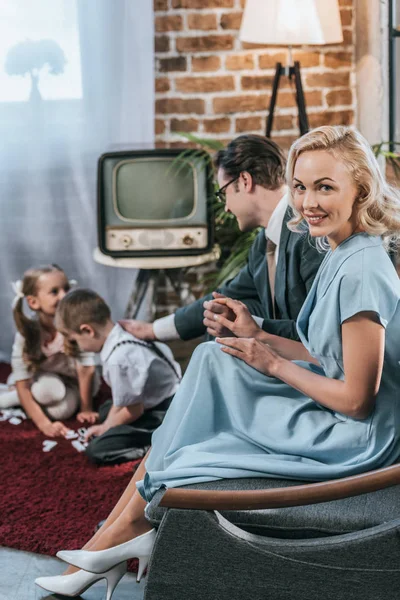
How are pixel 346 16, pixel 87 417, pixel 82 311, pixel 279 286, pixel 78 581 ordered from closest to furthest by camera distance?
pixel 78 581, pixel 279 286, pixel 82 311, pixel 87 417, pixel 346 16

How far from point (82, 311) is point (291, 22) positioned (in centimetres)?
141

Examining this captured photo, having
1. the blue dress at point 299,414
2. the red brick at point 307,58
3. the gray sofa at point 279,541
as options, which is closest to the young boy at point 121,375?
the blue dress at point 299,414

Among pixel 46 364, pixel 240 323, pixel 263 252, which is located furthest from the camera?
pixel 46 364

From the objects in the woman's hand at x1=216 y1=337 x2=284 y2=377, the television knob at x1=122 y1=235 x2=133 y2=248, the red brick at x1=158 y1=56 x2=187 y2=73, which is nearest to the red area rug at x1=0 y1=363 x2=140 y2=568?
the woman's hand at x1=216 y1=337 x2=284 y2=377

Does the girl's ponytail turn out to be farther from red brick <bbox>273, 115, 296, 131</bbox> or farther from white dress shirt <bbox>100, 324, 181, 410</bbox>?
red brick <bbox>273, 115, 296, 131</bbox>

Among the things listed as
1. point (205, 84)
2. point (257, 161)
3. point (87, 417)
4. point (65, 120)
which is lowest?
point (87, 417)

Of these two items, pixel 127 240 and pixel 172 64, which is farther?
pixel 172 64

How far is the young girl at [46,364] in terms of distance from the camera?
323 cm

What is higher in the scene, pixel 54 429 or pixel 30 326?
pixel 30 326

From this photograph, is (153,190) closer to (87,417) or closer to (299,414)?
(87,417)

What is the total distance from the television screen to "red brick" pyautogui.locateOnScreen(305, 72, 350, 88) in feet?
2.44

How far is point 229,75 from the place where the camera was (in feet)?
12.4

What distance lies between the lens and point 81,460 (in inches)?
111

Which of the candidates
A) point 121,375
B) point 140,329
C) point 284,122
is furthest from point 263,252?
point 284,122
